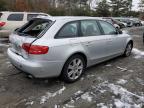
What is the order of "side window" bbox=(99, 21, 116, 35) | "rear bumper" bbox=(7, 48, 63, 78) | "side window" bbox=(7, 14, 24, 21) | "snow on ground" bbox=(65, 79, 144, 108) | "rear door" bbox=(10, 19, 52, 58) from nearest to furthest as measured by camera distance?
"snow on ground" bbox=(65, 79, 144, 108) < "rear bumper" bbox=(7, 48, 63, 78) < "rear door" bbox=(10, 19, 52, 58) < "side window" bbox=(99, 21, 116, 35) < "side window" bbox=(7, 14, 24, 21)

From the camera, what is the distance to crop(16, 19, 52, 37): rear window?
4409mm

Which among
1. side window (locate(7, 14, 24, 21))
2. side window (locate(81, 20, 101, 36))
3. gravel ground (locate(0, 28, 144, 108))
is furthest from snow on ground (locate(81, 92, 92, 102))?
side window (locate(7, 14, 24, 21))

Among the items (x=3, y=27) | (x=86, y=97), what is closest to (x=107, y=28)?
(x=86, y=97)

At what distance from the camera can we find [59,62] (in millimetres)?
4258

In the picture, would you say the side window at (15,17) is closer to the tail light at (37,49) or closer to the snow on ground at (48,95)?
the tail light at (37,49)

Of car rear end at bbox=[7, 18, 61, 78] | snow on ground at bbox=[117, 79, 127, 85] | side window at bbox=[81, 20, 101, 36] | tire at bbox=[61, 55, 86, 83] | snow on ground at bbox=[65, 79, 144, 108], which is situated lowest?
snow on ground at bbox=[65, 79, 144, 108]

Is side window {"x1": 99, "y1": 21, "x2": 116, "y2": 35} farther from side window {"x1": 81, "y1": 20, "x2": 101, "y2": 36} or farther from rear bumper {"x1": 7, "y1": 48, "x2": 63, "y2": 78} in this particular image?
rear bumper {"x1": 7, "y1": 48, "x2": 63, "y2": 78}

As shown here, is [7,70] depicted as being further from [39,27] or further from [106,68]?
[106,68]

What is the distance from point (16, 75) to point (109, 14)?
176 feet

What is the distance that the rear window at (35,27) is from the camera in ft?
14.5

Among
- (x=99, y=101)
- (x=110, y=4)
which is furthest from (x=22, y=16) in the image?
(x=110, y=4)

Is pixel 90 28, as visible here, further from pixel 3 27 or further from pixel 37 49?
pixel 3 27

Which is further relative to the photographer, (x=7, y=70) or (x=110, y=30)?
(x=110, y=30)

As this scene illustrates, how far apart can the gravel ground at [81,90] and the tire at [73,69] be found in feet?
0.48
